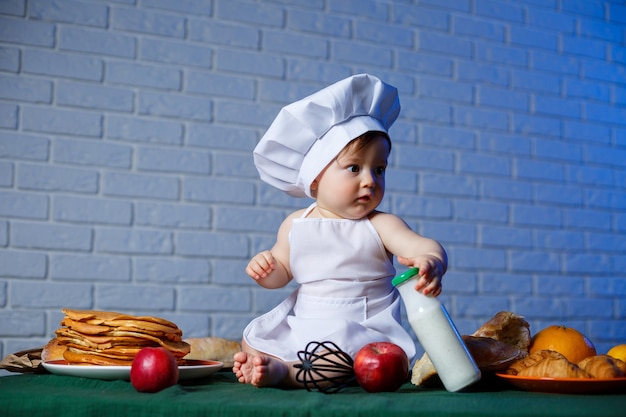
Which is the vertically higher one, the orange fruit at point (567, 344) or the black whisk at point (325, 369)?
the orange fruit at point (567, 344)

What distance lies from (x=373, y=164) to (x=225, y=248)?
4.19 ft

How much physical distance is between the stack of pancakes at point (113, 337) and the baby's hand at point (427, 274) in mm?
502

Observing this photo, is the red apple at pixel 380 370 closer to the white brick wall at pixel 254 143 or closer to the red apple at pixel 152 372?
the red apple at pixel 152 372

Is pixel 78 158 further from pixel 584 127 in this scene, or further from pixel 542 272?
pixel 584 127

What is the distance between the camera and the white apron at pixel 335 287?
4.53 ft

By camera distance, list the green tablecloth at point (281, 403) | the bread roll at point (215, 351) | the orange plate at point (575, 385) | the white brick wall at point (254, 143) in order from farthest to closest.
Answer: the white brick wall at point (254, 143) < the bread roll at point (215, 351) < the orange plate at point (575, 385) < the green tablecloth at point (281, 403)

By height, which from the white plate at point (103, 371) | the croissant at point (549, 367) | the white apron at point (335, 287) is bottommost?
the white plate at point (103, 371)

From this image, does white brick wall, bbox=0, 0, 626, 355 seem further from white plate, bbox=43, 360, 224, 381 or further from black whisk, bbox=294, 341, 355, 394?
black whisk, bbox=294, 341, 355, 394

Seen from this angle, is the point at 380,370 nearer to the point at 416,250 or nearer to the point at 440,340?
the point at 440,340

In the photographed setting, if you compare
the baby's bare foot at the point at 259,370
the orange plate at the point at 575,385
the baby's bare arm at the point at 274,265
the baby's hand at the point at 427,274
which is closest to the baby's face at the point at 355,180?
the baby's bare arm at the point at 274,265

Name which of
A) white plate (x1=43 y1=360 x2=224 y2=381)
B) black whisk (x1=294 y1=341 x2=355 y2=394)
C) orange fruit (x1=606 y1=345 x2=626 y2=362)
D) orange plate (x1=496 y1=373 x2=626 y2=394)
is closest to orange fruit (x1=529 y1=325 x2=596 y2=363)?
orange fruit (x1=606 y1=345 x2=626 y2=362)

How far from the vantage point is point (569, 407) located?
0.94 metres

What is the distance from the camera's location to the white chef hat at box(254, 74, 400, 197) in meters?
1.41

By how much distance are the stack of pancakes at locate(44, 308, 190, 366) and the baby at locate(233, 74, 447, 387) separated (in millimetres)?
187
